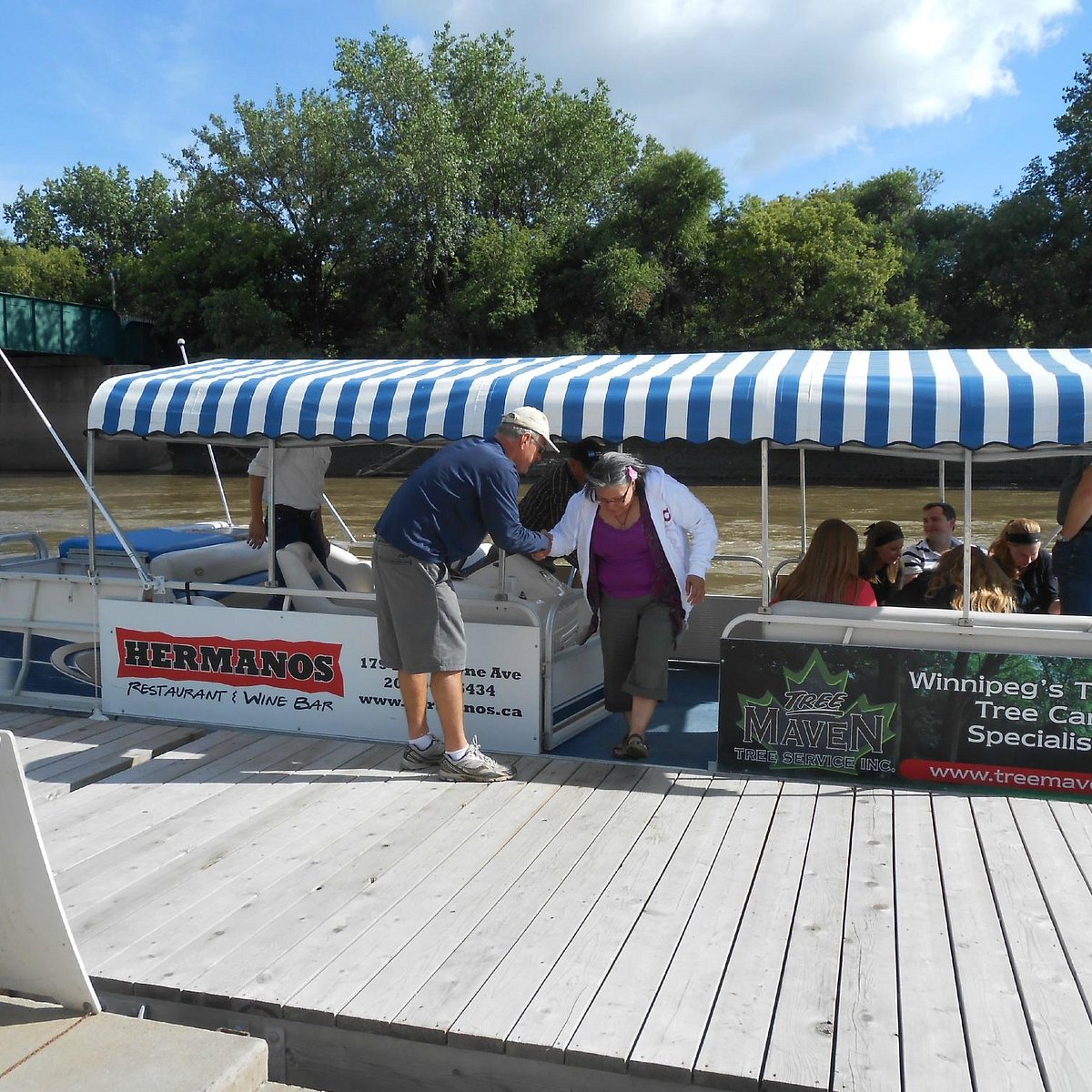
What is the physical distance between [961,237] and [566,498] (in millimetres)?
34858

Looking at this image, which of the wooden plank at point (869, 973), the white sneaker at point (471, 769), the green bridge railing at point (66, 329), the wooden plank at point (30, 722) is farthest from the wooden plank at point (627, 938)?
the green bridge railing at point (66, 329)

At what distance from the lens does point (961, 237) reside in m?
36.4

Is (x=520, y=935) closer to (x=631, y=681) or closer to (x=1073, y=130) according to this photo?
(x=631, y=681)

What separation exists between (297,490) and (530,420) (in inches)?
88.1

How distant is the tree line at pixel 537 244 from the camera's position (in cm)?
3456

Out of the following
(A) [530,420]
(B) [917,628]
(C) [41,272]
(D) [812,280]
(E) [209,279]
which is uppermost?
(C) [41,272]

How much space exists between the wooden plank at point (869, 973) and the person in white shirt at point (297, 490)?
3.71 meters

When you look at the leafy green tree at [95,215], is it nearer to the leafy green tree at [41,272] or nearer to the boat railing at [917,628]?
the leafy green tree at [41,272]

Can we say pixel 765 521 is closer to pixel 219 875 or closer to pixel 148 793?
pixel 219 875

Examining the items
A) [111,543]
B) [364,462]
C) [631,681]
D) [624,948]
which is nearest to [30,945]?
→ [624,948]

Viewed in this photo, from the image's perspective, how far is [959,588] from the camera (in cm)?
523

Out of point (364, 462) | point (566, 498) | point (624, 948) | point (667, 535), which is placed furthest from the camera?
point (364, 462)

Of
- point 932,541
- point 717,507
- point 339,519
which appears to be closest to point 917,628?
point 932,541

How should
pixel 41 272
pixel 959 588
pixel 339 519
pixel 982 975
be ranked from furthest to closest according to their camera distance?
1. pixel 41 272
2. pixel 339 519
3. pixel 959 588
4. pixel 982 975
